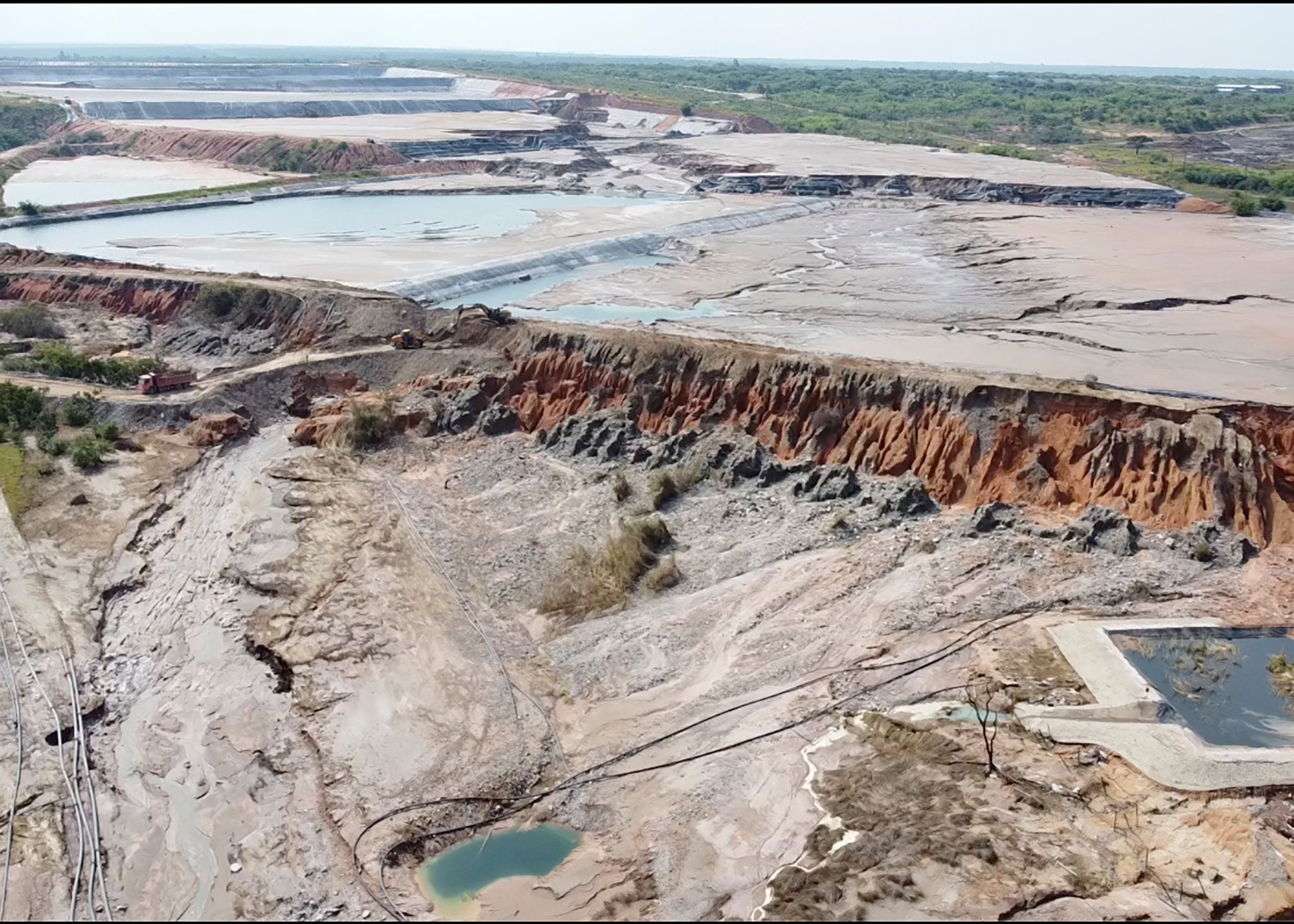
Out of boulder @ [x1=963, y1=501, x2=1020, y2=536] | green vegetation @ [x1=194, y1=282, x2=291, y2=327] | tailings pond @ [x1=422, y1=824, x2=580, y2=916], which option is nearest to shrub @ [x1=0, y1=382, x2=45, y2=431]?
green vegetation @ [x1=194, y1=282, x2=291, y2=327]

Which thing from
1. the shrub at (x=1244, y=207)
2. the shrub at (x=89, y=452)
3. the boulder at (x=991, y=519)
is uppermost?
the shrub at (x=1244, y=207)

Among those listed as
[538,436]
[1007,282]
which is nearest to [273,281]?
[538,436]

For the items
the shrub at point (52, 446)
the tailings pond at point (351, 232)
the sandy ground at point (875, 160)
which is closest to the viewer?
the shrub at point (52, 446)

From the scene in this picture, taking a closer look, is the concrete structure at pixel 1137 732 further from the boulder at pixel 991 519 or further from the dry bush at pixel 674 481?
the dry bush at pixel 674 481

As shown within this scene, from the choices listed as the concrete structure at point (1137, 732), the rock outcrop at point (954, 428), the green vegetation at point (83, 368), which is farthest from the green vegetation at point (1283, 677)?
the green vegetation at point (83, 368)

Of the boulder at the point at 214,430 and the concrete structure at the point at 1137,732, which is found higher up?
the boulder at the point at 214,430

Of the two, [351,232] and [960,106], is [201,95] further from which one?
[960,106]

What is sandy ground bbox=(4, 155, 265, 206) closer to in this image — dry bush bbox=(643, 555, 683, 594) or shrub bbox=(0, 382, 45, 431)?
shrub bbox=(0, 382, 45, 431)

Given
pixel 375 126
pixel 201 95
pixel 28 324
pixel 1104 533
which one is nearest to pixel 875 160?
pixel 375 126
